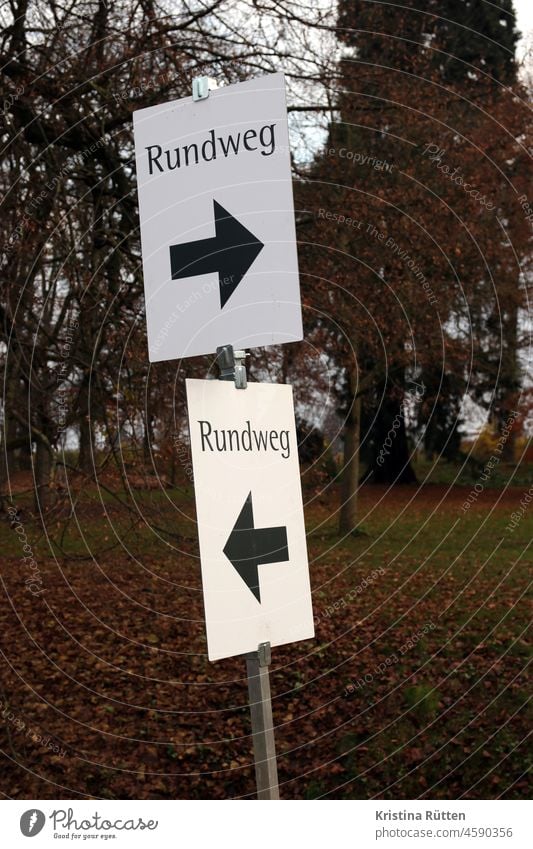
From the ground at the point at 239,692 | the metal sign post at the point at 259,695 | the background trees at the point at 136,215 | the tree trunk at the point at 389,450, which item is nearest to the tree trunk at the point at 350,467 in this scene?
the background trees at the point at 136,215

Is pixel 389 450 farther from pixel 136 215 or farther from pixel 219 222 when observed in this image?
pixel 219 222

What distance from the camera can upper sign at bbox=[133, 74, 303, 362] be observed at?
3.07 meters

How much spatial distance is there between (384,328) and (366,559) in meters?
3.22

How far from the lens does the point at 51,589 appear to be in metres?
10.1

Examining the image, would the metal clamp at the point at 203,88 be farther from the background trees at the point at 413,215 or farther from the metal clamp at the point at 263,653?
the background trees at the point at 413,215

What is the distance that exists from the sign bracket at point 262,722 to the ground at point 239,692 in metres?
1.88

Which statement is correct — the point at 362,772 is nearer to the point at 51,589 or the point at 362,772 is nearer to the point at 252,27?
the point at 51,589

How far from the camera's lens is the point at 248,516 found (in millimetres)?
3100

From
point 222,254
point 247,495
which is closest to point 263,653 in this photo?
point 247,495

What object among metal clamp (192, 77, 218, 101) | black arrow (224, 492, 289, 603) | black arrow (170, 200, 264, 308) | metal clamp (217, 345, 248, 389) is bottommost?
black arrow (224, 492, 289, 603)

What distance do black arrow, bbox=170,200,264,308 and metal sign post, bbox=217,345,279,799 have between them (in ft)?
0.60

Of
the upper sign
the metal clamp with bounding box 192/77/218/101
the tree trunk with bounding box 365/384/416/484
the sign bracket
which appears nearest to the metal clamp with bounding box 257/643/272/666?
the sign bracket

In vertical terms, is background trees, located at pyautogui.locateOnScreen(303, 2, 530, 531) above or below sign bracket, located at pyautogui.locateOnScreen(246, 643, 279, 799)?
above

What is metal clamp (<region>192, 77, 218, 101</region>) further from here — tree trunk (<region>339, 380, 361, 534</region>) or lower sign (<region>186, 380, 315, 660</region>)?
tree trunk (<region>339, 380, 361, 534</region>)
